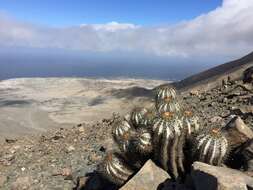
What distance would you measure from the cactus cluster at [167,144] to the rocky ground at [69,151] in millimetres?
2503

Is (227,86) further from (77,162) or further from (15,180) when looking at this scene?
(15,180)

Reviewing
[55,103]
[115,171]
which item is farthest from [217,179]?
[55,103]

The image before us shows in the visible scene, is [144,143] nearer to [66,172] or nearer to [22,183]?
[66,172]

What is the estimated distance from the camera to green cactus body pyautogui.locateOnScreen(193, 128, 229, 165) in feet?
22.9

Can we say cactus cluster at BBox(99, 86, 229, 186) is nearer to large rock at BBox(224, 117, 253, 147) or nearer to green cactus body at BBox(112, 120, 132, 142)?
green cactus body at BBox(112, 120, 132, 142)

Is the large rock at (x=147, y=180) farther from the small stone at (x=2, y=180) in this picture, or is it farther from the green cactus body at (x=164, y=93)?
the small stone at (x=2, y=180)

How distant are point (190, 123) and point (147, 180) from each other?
51.0 inches

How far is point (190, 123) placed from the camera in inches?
296

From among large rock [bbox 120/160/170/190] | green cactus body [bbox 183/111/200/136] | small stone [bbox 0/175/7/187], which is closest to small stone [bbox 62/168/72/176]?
small stone [bbox 0/175/7/187]

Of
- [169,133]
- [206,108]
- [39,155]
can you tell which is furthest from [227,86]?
[169,133]

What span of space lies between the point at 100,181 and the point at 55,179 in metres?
2.05

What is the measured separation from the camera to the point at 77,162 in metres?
11.5

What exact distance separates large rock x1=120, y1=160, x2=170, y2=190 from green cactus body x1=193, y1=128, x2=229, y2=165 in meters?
0.80

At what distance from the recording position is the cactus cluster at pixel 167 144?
7039 millimetres
